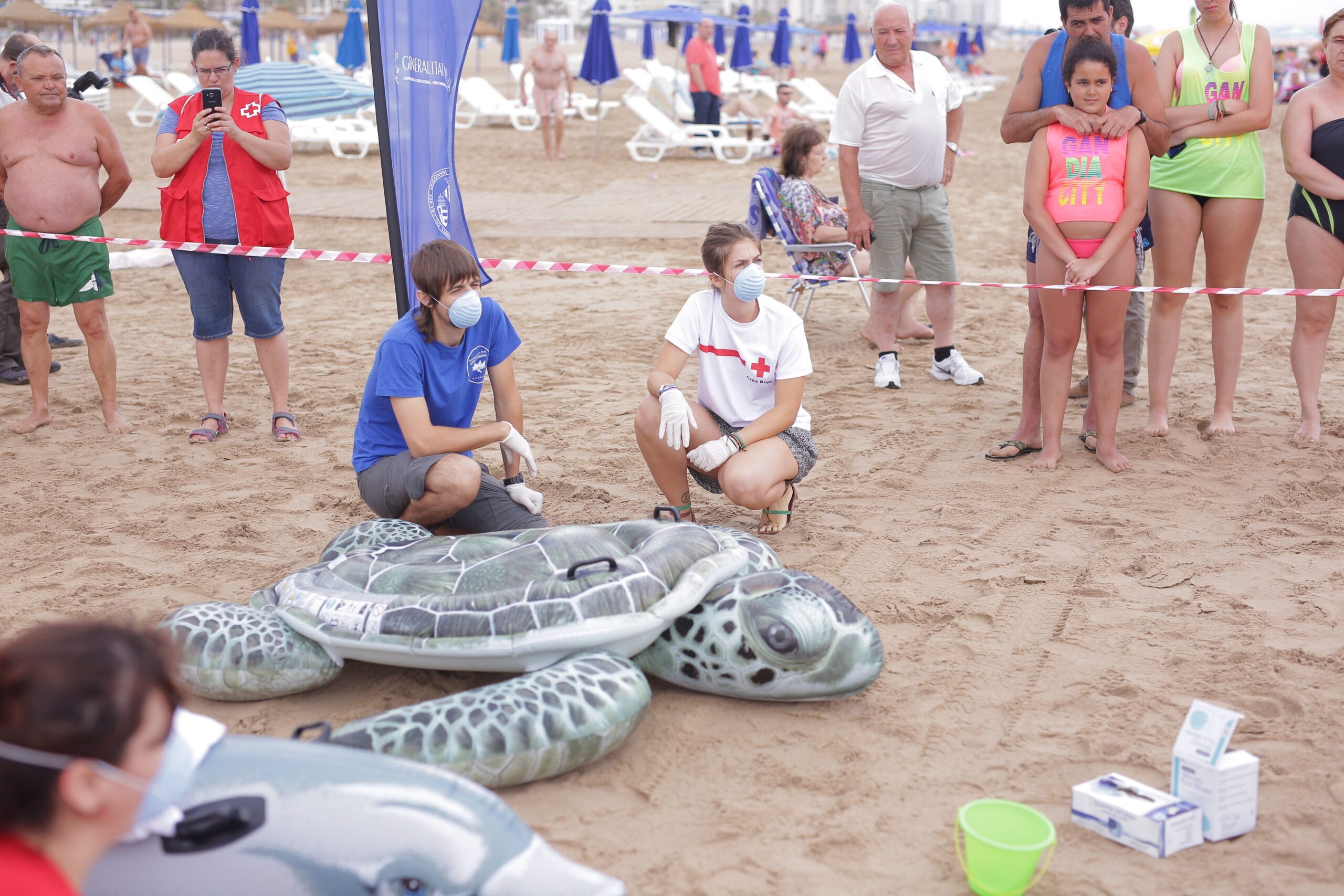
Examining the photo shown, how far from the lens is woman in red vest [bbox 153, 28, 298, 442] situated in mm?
4527

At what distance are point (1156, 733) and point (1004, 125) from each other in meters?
2.68

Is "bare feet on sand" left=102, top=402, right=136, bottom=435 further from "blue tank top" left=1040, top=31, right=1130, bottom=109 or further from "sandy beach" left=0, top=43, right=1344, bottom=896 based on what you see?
"blue tank top" left=1040, top=31, right=1130, bottom=109

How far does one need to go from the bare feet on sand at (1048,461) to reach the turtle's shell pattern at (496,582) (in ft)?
6.91

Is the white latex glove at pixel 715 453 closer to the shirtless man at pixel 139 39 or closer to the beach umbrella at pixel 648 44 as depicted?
the shirtless man at pixel 139 39

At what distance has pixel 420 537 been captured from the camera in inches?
129

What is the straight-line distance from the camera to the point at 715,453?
362 cm

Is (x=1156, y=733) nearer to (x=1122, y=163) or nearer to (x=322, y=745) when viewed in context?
(x=322, y=745)

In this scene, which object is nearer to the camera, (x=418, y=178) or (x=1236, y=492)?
(x=1236, y=492)

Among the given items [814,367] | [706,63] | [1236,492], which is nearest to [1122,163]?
[1236,492]

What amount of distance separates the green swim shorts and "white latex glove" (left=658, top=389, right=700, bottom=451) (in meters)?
2.75

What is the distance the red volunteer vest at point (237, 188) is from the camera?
462cm

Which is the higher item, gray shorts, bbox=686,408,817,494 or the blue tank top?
the blue tank top

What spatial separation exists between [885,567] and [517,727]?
1618mm

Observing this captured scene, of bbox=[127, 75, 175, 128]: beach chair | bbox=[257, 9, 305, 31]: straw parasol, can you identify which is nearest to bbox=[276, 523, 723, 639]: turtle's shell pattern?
bbox=[127, 75, 175, 128]: beach chair
